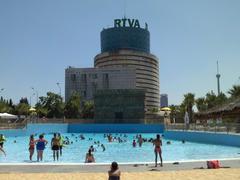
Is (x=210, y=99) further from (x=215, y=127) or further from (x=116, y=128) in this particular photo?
(x=215, y=127)

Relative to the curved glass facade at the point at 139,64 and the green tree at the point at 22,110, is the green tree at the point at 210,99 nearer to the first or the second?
the green tree at the point at 22,110

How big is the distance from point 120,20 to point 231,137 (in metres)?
123

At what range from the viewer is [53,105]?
87.1 m

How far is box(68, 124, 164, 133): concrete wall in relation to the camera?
201ft

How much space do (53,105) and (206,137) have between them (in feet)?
190

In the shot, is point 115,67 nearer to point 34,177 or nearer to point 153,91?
point 153,91

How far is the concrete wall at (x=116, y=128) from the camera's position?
6115cm

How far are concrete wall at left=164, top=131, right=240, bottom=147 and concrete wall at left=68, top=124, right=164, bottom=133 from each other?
15.1 meters

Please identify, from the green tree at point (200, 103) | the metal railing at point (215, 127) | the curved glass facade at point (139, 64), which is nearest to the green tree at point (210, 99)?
the green tree at point (200, 103)

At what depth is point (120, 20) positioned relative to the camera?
148125 mm

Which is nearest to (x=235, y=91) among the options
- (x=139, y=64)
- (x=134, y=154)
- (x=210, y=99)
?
(x=210, y=99)

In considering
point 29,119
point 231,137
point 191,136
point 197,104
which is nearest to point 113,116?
point 29,119

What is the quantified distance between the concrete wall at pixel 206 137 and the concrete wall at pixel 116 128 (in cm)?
1513

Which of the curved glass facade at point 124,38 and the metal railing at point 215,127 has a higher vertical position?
the curved glass facade at point 124,38
